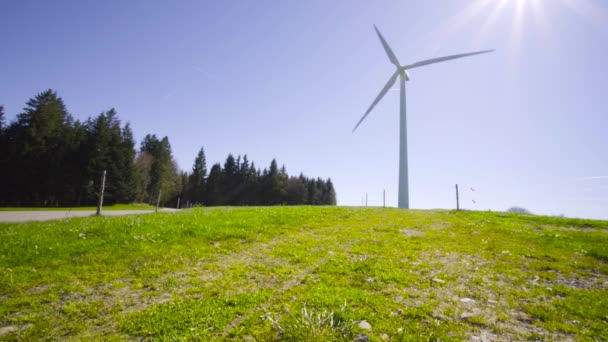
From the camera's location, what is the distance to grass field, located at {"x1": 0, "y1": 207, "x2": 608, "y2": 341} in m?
5.38

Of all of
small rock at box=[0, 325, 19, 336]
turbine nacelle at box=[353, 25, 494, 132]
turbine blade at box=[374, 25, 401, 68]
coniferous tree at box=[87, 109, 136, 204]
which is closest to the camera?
small rock at box=[0, 325, 19, 336]

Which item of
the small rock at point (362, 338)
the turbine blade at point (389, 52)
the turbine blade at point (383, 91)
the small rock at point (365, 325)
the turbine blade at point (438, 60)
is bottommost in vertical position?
the small rock at point (362, 338)

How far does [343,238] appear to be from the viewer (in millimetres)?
13695

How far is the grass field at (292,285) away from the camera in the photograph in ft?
17.6

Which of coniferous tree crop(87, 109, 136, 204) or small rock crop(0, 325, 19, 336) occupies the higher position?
coniferous tree crop(87, 109, 136, 204)

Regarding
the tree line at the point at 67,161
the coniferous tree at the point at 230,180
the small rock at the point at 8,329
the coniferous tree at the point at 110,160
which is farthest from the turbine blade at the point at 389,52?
the coniferous tree at the point at 230,180

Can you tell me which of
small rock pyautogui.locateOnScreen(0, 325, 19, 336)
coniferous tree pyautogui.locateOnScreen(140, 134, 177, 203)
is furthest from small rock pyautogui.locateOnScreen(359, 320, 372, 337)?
coniferous tree pyautogui.locateOnScreen(140, 134, 177, 203)

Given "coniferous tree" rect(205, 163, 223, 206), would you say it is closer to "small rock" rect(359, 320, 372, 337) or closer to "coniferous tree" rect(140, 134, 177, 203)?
"coniferous tree" rect(140, 134, 177, 203)

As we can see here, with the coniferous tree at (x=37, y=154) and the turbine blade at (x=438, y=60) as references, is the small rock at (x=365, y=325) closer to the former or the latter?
the turbine blade at (x=438, y=60)

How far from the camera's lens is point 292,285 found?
25.2 feet

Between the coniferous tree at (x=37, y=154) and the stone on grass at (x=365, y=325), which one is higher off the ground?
the coniferous tree at (x=37, y=154)

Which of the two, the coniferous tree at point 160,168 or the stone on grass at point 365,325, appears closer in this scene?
the stone on grass at point 365,325

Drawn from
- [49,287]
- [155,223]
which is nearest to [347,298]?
[49,287]

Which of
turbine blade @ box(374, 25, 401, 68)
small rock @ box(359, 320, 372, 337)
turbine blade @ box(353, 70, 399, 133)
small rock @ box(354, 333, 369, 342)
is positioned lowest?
small rock @ box(354, 333, 369, 342)
